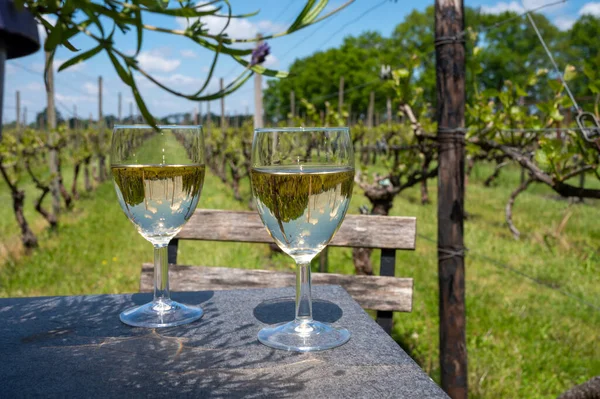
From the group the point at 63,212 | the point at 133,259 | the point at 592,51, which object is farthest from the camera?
the point at 592,51

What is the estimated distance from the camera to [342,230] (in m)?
2.21

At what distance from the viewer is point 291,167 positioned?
37.5 inches

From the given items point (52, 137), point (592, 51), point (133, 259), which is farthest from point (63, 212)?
point (592, 51)

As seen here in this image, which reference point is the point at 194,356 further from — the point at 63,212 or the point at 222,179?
the point at 222,179

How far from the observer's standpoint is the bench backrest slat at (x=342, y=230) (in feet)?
6.90

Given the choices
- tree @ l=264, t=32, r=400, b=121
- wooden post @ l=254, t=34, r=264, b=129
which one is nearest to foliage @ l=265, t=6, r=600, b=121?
tree @ l=264, t=32, r=400, b=121

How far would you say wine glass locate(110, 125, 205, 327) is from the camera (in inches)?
40.3

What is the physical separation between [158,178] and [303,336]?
40 cm

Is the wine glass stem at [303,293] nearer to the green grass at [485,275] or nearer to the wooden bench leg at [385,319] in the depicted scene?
the wooden bench leg at [385,319]

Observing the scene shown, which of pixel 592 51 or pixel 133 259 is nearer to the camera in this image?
pixel 133 259

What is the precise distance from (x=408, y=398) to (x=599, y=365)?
12.3 feet

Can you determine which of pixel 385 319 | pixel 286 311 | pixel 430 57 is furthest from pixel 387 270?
pixel 430 57

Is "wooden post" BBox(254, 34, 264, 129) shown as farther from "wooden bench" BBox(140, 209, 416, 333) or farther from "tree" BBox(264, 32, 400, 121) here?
"tree" BBox(264, 32, 400, 121)

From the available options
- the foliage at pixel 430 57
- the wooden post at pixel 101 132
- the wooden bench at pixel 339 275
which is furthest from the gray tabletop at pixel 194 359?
the foliage at pixel 430 57
